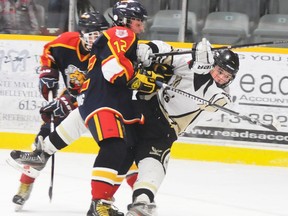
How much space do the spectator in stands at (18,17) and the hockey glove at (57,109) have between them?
1974 millimetres

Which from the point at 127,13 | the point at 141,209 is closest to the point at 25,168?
the point at 141,209

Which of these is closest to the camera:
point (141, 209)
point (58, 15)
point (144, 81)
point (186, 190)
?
point (141, 209)

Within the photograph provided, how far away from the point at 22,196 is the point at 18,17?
2.50 meters

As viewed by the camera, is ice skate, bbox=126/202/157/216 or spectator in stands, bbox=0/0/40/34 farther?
spectator in stands, bbox=0/0/40/34

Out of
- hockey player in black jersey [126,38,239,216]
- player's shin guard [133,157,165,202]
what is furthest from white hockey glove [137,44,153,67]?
player's shin guard [133,157,165,202]

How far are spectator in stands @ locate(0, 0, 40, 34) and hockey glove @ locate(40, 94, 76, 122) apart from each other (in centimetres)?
197

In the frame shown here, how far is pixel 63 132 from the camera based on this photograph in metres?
3.40

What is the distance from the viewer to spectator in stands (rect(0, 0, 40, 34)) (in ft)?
18.5

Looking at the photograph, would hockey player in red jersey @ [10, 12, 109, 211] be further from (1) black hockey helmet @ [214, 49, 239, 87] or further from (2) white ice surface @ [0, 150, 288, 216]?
(1) black hockey helmet @ [214, 49, 239, 87]

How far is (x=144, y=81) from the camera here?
306 centimetres

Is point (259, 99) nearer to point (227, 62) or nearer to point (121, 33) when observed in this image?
point (227, 62)

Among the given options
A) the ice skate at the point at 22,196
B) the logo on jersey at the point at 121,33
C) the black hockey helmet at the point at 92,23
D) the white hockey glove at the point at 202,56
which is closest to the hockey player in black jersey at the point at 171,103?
the white hockey glove at the point at 202,56

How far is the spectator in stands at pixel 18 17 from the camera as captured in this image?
222 inches

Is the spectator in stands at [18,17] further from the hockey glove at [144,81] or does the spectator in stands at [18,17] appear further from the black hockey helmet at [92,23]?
the hockey glove at [144,81]
